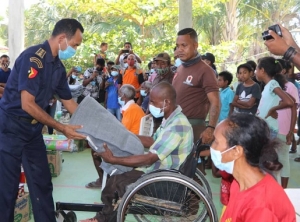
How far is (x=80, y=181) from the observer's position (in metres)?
4.67

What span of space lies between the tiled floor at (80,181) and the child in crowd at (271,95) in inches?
37.8

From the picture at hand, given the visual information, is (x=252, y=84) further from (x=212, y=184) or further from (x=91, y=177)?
(x=91, y=177)

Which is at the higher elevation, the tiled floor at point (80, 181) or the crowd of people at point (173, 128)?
the crowd of people at point (173, 128)

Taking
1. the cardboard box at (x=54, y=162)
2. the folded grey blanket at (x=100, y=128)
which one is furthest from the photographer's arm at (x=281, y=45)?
the cardboard box at (x=54, y=162)

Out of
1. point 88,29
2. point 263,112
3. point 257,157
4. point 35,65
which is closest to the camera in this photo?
point 257,157

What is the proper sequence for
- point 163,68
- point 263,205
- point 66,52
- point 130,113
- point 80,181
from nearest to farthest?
point 263,205 → point 66,52 → point 130,113 → point 80,181 → point 163,68

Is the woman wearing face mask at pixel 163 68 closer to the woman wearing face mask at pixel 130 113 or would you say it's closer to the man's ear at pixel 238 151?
the woman wearing face mask at pixel 130 113

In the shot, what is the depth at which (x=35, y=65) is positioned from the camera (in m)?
2.70

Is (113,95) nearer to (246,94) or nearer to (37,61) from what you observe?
(246,94)

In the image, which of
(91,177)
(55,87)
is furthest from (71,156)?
(55,87)

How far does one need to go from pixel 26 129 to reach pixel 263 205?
1.85 metres

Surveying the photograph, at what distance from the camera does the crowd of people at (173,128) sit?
156 cm

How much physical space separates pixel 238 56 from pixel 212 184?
513 inches

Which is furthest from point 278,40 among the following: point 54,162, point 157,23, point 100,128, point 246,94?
point 157,23
